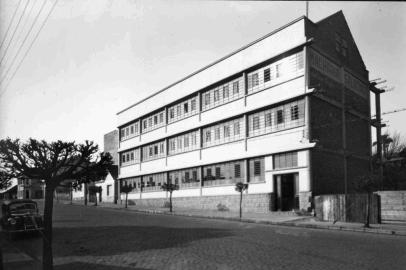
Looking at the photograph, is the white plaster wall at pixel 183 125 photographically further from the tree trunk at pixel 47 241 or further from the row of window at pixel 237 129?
the tree trunk at pixel 47 241

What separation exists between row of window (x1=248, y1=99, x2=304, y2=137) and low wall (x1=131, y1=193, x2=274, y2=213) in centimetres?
465

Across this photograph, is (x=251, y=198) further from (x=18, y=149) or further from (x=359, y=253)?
(x=18, y=149)

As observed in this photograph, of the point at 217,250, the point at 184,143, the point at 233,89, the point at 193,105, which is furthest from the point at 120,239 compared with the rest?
the point at 184,143

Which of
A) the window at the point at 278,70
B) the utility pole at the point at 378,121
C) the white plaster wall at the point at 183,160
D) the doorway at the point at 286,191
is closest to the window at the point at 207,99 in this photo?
the white plaster wall at the point at 183,160

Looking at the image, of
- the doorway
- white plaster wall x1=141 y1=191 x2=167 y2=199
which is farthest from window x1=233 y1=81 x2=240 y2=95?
white plaster wall x1=141 y1=191 x2=167 y2=199

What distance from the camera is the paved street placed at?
9742 mm

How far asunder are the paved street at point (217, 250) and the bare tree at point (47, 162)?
219 centimetres

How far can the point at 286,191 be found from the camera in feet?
87.1

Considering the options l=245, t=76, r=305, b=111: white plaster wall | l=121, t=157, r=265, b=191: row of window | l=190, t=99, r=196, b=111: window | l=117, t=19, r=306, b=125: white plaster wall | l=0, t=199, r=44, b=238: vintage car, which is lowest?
l=0, t=199, r=44, b=238: vintage car

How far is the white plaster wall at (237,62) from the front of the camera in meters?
26.6

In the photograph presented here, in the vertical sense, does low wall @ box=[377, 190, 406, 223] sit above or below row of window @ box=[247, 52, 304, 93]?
below

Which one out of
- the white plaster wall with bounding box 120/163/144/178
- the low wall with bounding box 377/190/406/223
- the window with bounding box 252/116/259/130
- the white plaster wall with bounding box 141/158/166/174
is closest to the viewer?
the low wall with bounding box 377/190/406/223

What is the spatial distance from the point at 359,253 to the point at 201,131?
2540cm

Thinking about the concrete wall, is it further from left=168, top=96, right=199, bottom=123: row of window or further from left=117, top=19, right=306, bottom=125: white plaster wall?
left=117, top=19, right=306, bottom=125: white plaster wall
